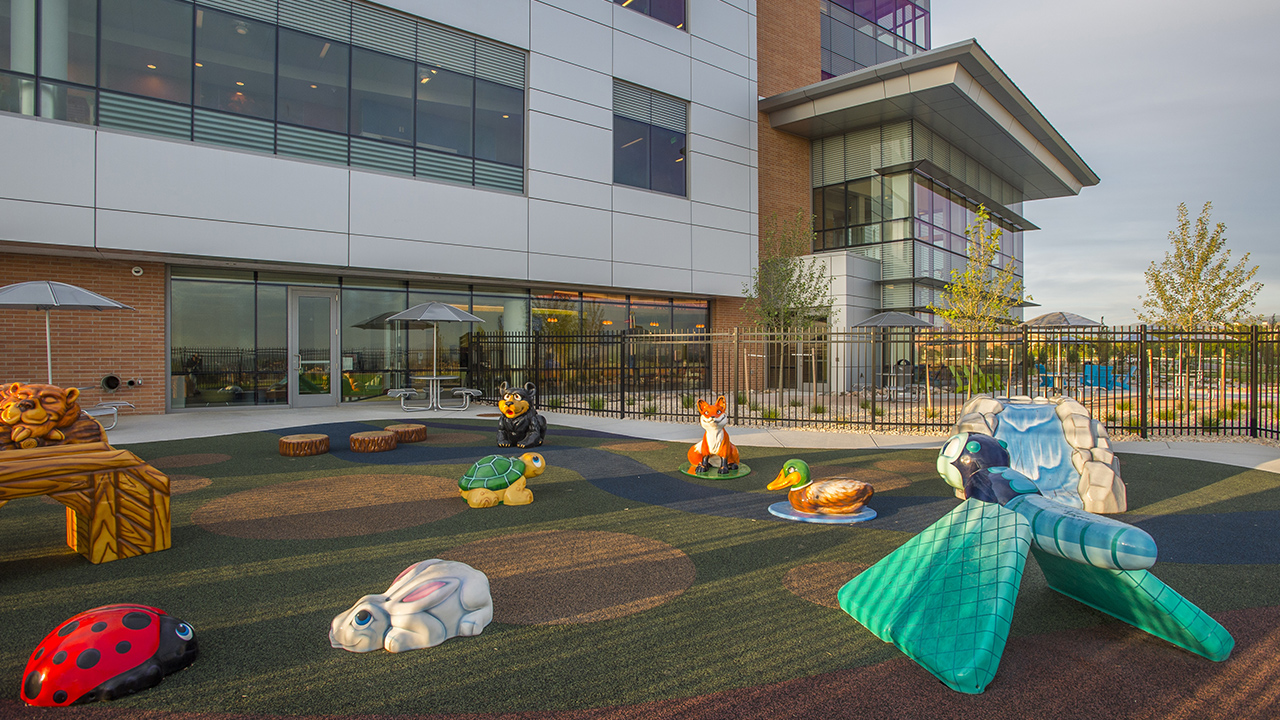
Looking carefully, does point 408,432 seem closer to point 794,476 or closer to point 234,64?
point 794,476

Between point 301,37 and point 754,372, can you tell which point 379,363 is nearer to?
point 301,37

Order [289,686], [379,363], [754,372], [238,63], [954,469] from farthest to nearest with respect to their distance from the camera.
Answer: [754,372], [379,363], [238,63], [954,469], [289,686]

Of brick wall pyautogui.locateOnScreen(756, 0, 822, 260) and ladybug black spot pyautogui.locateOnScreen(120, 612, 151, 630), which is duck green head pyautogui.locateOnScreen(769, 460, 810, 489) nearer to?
ladybug black spot pyautogui.locateOnScreen(120, 612, 151, 630)

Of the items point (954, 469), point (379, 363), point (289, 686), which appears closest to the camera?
point (289, 686)

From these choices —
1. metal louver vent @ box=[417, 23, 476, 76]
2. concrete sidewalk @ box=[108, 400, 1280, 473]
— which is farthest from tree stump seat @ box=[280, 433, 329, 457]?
metal louver vent @ box=[417, 23, 476, 76]

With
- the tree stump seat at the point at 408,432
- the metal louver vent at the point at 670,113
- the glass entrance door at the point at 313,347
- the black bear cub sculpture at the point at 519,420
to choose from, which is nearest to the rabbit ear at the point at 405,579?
the black bear cub sculpture at the point at 519,420

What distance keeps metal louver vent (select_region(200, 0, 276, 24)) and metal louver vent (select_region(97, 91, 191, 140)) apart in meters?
2.44

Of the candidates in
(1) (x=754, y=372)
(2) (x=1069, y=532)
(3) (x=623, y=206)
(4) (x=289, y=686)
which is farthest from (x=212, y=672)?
(1) (x=754, y=372)

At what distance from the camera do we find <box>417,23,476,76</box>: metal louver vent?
15.3 meters

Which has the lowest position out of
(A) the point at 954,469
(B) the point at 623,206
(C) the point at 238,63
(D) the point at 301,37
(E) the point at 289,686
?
(E) the point at 289,686

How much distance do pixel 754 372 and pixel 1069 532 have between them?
18643mm

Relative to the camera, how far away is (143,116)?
12156mm

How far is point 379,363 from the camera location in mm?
15852

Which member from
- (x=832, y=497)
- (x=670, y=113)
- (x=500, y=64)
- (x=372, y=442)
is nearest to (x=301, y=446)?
(x=372, y=442)
